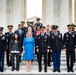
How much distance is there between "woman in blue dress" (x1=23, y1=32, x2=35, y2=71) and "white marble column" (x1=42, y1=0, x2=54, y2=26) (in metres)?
5.80

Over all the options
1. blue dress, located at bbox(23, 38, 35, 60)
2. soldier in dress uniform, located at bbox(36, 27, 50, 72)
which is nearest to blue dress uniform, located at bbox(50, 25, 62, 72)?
soldier in dress uniform, located at bbox(36, 27, 50, 72)

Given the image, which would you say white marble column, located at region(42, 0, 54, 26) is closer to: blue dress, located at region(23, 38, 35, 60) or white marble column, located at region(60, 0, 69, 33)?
white marble column, located at region(60, 0, 69, 33)

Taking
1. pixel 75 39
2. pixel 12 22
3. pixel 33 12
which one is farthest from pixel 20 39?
pixel 33 12

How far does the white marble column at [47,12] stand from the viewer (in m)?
20.7

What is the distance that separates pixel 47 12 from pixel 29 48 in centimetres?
619

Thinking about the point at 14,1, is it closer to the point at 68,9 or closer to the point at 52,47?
the point at 68,9

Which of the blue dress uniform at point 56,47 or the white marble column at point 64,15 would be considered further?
the white marble column at point 64,15

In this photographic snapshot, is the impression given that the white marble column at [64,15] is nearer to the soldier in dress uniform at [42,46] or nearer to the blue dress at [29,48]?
the soldier in dress uniform at [42,46]

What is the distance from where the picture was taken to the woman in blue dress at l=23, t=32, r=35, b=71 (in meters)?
14.9

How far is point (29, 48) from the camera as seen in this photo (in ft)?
49.0

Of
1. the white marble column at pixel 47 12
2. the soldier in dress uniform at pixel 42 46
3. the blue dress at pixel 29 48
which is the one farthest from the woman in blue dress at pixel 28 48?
the white marble column at pixel 47 12

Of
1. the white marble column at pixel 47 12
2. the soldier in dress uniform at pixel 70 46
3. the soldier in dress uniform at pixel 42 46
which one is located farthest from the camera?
the white marble column at pixel 47 12

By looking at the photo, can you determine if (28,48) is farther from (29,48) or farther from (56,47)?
(56,47)

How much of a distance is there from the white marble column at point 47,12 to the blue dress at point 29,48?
5.82 m
